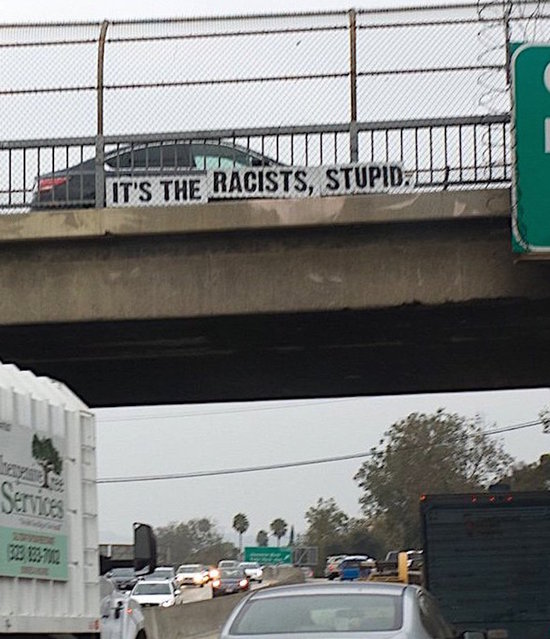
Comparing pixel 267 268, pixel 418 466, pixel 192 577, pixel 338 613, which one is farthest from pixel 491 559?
pixel 418 466

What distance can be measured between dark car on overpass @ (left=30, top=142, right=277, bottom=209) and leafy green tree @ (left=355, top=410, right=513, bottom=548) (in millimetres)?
89213

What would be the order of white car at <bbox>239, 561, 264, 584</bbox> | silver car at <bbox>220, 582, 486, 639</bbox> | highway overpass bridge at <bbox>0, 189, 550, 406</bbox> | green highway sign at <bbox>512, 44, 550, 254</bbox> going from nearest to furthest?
1. silver car at <bbox>220, 582, 486, 639</bbox>
2. green highway sign at <bbox>512, 44, 550, 254</bbox>
3. highway overpass bridge at <bbox>0, 189, 550, 406</bbox>
4. white car at <bbox>239, 561, 264, 584</bbox>

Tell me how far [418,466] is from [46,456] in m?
104

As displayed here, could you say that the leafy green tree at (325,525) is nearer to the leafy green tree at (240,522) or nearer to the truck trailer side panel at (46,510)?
the leafy green tree at (240,522)

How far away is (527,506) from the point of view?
22.0 m

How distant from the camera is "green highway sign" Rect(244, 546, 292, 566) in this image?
77.5 m

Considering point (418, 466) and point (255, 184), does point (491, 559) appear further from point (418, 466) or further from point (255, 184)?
point (418, 466)

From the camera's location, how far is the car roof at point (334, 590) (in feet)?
37.1

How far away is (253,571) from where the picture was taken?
73188 mm

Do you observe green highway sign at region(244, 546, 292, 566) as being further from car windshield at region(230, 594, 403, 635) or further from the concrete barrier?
car windshield at region(230, 594, 403, 635)

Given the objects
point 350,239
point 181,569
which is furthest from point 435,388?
point 181,569

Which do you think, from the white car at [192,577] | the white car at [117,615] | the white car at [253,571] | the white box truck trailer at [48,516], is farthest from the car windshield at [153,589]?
the white box truck trailer at [48,516]

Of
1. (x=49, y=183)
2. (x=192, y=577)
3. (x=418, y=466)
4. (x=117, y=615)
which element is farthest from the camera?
(x=418, y=466)

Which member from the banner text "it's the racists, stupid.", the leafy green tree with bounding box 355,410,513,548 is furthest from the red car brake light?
the leafy green tree with bounding box 355,410,513,548
